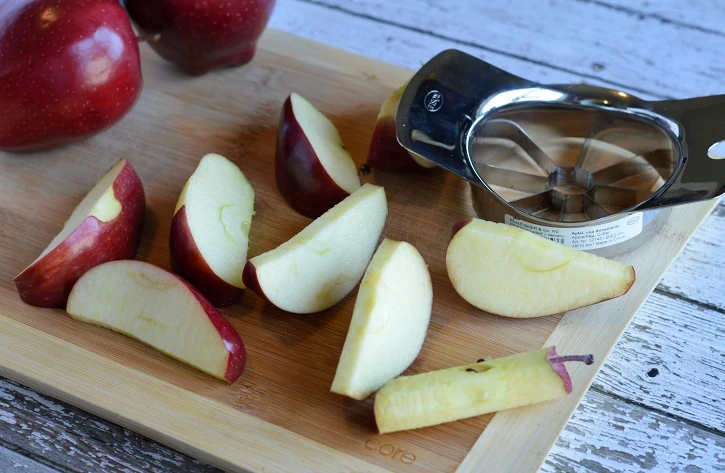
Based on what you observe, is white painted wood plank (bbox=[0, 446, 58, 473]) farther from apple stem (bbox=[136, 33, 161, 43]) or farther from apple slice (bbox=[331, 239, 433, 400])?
apple stem (bbox=[136, 33, 161, 43])

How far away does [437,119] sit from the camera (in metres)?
1.48

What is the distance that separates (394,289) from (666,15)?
1.27 m

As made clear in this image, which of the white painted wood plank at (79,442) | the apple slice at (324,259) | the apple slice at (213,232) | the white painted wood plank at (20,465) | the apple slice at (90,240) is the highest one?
the apple slice at (324,259)

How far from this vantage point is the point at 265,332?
133 cm

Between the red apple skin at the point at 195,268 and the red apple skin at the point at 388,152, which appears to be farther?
the red apple skin at the point at 388,152

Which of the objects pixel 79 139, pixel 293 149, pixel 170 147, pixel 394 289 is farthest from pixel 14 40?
pixel 394 289

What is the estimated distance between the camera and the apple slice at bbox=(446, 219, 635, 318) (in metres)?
1.30

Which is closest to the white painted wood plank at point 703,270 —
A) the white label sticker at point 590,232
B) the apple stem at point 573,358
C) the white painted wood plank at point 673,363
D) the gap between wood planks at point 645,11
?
the white painted wood plank at point 673,363

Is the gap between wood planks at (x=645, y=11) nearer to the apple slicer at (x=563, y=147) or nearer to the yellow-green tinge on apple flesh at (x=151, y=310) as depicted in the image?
the apple slicer at (x=563, y=147)

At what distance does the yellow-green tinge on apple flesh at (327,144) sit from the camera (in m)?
1.49

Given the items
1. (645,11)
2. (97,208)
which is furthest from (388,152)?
(645,11)

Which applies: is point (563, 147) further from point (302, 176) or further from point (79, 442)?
point (79, 442)

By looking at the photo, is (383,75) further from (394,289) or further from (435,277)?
(394,289)

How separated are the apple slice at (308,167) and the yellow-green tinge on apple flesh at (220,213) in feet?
0.28
